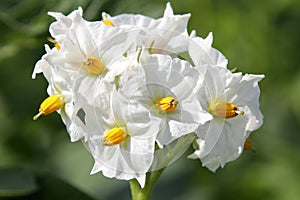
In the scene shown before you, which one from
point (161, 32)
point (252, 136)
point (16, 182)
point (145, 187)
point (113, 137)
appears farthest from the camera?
point (252, 136)

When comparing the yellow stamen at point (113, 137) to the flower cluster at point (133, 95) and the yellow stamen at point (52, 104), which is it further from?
the yellow stamen at point (52, 104)

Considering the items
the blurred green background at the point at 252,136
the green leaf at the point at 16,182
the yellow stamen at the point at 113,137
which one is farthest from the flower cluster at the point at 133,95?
the blurred green background at the point at 252,136

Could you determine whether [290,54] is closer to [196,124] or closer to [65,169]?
[65,169]

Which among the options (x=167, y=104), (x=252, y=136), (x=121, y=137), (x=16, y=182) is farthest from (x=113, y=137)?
(x=252, y=136)

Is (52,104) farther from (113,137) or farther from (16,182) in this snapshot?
(16,182)

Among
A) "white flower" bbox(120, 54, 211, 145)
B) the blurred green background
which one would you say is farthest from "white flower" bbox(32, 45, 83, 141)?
the blurred green background

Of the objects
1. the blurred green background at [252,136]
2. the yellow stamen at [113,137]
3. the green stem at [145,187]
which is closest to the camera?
the yellow stamen at [113,137]
